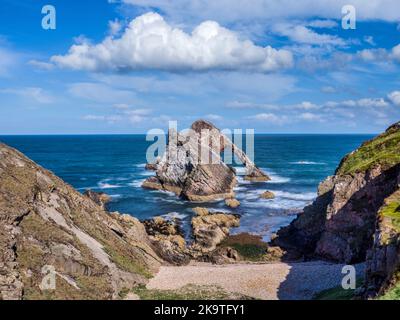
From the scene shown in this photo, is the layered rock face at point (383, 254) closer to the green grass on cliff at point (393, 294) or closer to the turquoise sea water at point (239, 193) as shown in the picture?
the green grass on cliff at point (393, 294)

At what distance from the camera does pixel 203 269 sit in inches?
1439

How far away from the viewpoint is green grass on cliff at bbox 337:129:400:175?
1516 inches

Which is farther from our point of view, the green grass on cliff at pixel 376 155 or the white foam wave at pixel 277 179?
the white foam wave at pixel 277 179

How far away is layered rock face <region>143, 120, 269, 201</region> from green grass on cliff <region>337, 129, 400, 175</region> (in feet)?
117

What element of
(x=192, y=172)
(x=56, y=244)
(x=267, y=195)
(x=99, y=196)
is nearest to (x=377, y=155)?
(x=56, y=244)

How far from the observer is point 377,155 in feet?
136

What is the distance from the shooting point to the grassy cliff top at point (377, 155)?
126ft

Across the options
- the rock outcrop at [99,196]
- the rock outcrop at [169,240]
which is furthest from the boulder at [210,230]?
the rock outcrop at [99,196]

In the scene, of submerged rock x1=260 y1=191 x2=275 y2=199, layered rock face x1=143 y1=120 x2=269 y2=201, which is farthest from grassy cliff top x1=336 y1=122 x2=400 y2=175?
layered rock face x1=143 y1=120 x2=269 y2=201

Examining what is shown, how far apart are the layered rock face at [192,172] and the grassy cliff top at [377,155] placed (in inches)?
1400
